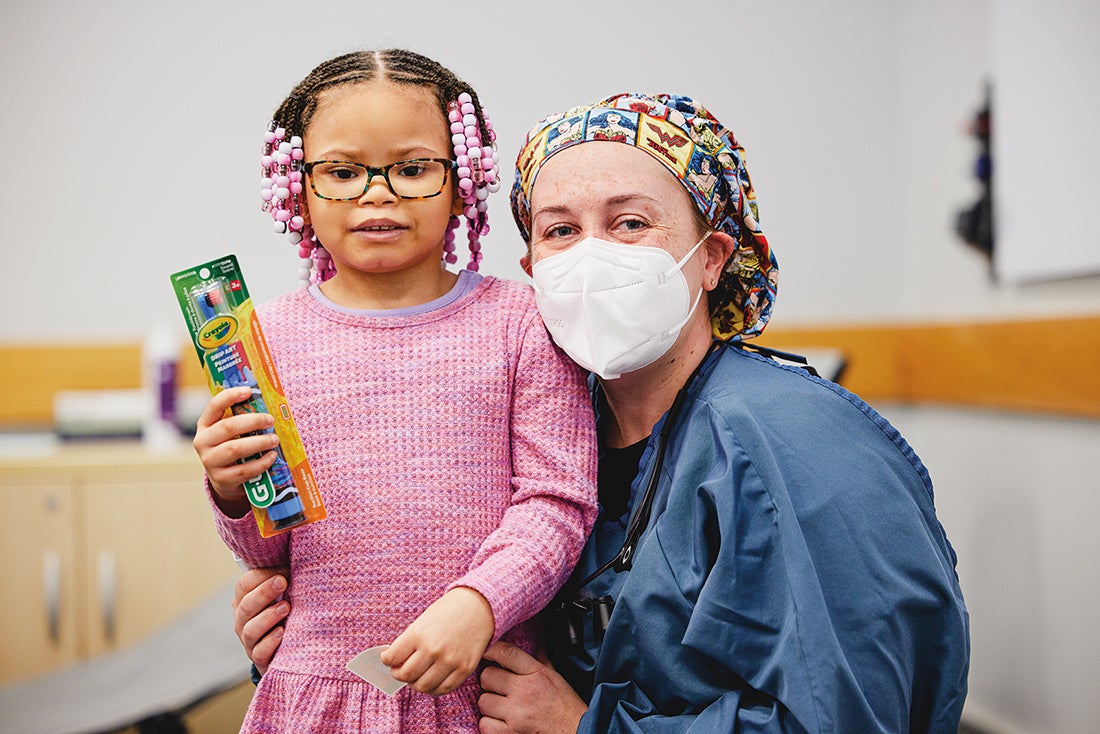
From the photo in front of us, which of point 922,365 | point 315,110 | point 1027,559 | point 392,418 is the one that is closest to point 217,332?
point 392,418

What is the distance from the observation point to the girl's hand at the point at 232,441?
43.4 inches

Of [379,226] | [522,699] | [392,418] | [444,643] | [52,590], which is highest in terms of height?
[379,226]

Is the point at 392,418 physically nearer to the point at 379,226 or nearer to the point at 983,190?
the point at 379,226

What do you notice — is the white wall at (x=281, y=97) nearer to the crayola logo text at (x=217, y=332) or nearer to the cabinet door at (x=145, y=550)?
the cabinet door at (x=145, y=550)

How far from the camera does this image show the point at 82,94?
10.5 feet

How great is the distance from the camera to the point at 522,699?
1188mm

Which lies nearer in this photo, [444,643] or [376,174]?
[444,643]

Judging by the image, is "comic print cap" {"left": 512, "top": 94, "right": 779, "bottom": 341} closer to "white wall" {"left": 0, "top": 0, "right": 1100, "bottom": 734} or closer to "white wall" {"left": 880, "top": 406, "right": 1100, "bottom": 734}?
"white wall" {"left": 880, "top": 406, "right": 1100, "bottom": 734}

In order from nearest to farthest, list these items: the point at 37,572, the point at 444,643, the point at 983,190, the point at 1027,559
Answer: the point at 444,643 → the point at 1027,559 → the point at 37,572 → the point at 983,190

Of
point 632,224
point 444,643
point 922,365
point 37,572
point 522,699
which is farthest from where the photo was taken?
point 922,365

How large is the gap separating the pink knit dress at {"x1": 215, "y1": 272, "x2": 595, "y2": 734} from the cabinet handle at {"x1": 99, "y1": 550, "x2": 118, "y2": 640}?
1.80 m

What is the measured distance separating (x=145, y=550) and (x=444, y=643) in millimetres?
2080

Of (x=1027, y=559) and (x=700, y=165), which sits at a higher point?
(x=700, y=165)

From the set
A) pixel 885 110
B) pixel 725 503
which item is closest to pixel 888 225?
pixel 885 110
